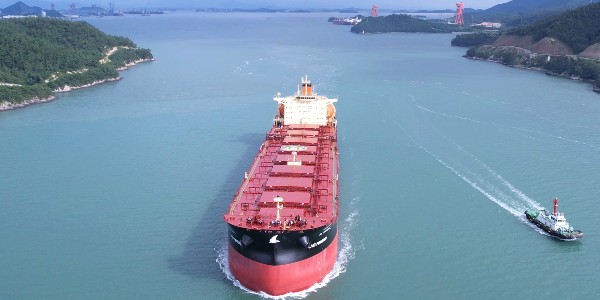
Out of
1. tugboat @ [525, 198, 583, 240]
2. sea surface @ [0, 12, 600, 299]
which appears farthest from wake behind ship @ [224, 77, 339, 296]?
tugboat @ [525, 198, 583, 240]

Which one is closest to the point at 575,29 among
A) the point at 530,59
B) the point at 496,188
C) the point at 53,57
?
the point at 530,59

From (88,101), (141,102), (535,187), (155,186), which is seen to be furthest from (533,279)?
(88,101)

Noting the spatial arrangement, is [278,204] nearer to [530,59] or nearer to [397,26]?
[530,59]

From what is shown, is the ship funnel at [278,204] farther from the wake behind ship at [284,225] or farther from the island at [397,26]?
the island at [397,26]

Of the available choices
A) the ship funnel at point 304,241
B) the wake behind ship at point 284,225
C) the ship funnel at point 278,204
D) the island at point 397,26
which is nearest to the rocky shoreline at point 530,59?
the wake behind ship at point 284,225

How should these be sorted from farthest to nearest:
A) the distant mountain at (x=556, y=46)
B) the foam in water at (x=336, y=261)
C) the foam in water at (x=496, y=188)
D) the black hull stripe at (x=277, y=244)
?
1. the distant mountain at (x=556, y=46)
2. the foam in water at (x=496, y=188)
3. the foam in water at (x=336, y=261)
4. the black hull stripe at (x=277, y=244)

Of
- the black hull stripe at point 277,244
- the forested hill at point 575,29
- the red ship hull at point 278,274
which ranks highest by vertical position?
the forested hill at point 575,29
